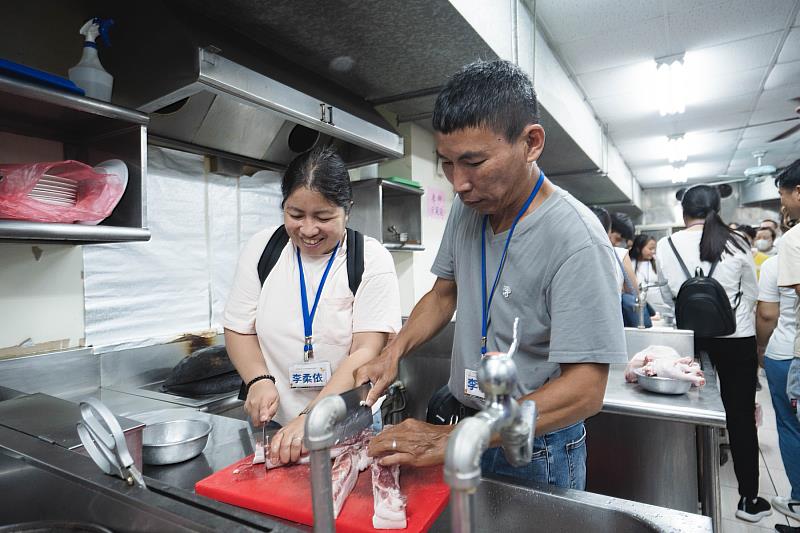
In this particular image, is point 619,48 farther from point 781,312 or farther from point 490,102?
point 490,102

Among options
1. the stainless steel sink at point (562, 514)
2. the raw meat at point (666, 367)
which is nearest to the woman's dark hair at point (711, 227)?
the raw meat at point (666, 367)

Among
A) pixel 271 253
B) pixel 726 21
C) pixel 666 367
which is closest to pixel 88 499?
pixel 271 253

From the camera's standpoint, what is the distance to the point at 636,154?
718cm

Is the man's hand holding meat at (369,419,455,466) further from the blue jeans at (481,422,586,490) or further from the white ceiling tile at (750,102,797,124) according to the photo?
the white ceiling tile at (750,102,797,124)

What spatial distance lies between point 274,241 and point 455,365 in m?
0.76

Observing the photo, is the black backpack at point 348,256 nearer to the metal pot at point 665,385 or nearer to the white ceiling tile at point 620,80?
the metal pot at point 665,385

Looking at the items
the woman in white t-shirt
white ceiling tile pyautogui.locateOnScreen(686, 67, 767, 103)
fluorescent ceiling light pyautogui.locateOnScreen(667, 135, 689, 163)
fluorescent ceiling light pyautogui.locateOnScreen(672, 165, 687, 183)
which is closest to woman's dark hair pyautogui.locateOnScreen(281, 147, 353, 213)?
the woman in white t-shirt

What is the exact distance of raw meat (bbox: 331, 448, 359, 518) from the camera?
96cm

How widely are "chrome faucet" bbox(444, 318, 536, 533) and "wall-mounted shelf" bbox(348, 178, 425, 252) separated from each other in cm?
260

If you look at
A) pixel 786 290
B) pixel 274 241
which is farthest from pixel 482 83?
pixel 786 290

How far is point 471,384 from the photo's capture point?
1.26 meters

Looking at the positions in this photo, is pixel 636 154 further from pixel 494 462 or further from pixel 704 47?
pixel 494 462

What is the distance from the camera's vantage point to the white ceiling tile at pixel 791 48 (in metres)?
3.58

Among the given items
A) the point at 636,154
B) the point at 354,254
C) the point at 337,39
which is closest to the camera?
the point at 354,254
